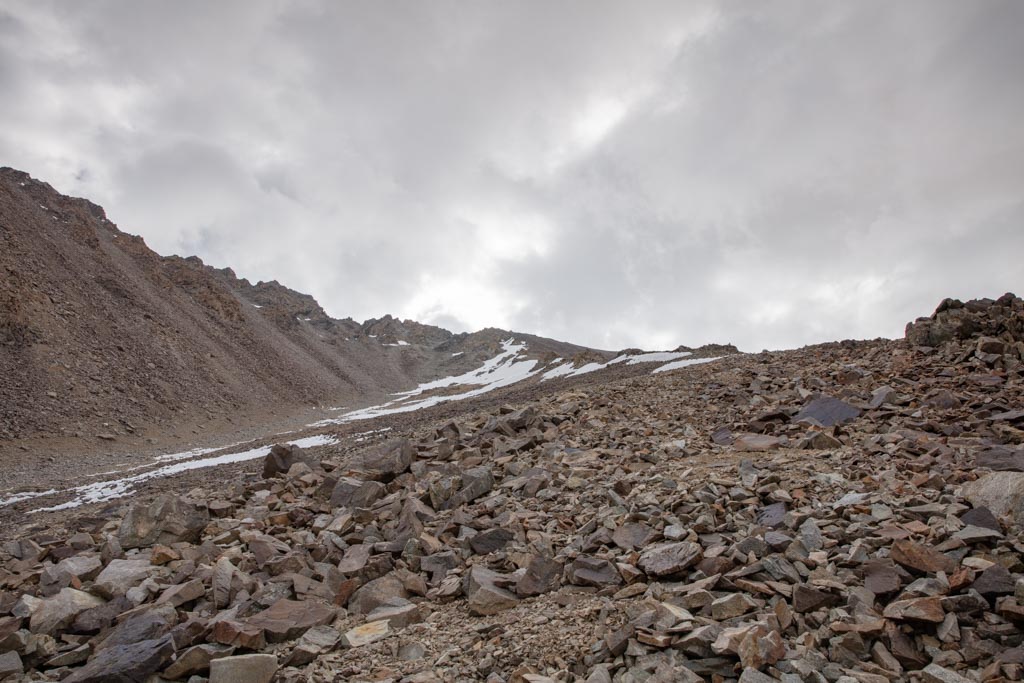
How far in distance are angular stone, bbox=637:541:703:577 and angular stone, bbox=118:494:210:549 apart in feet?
22.5

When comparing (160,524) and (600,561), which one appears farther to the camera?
(160,524)

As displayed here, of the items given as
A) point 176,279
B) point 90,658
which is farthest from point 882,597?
point 176,279

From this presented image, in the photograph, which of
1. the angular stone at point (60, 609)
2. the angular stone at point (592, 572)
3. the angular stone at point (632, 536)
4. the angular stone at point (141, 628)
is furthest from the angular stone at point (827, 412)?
the angular stone at point (60, 609)

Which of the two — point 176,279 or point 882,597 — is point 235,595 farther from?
point 176,279

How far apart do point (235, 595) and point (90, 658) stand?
4.52 ft

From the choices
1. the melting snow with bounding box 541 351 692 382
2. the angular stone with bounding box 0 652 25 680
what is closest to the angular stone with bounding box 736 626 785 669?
the angular stone with bounding box 0 652 25 680

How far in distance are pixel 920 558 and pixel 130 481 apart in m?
19.2

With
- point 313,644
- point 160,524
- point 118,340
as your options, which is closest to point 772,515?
point 313,644

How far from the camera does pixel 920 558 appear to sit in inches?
168

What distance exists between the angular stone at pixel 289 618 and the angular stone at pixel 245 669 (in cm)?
55

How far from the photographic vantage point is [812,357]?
1502cm

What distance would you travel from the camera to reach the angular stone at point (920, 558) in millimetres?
4219

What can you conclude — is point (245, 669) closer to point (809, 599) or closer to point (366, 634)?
point (366, 634)

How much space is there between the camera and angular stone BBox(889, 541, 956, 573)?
166 inches
